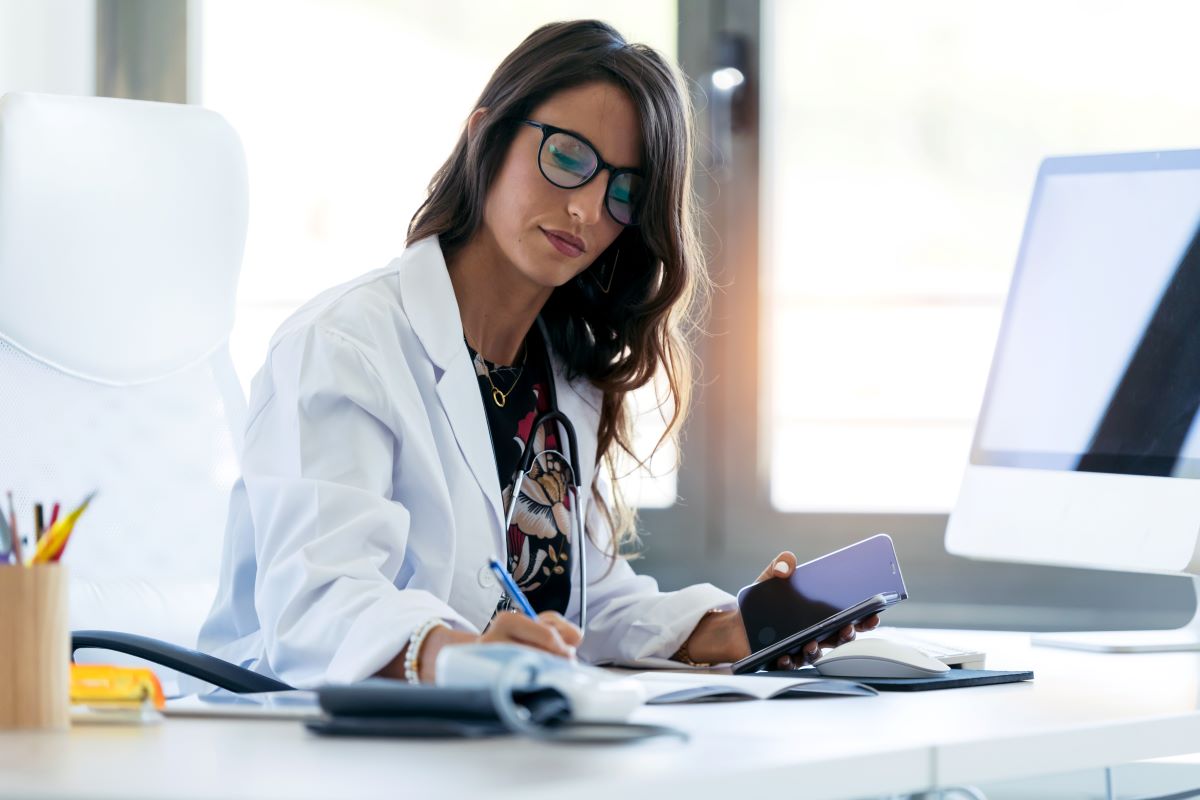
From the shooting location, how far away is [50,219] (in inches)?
69.0

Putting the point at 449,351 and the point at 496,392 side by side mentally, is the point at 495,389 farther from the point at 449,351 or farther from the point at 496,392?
the point at 449,351

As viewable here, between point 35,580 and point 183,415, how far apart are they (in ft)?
3.39

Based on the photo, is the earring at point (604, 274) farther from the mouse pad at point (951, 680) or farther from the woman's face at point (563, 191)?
the mouse pad at point (951, 680)

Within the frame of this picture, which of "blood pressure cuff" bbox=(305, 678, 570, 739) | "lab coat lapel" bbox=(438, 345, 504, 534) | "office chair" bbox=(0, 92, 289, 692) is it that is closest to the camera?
"blood pressure cuff" bbox=(305, 678, 570, 739)

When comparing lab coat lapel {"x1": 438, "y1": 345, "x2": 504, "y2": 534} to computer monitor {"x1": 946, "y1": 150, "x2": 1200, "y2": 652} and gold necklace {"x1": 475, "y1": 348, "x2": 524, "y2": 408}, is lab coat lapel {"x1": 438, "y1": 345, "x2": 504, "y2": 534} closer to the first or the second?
gold necklace {"x1": 475, "y1": 348, "x2": 524, "y2": 408}

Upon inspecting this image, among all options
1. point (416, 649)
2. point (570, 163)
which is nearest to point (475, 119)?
point (570, 163)

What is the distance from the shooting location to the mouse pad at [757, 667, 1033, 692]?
3.85 feet

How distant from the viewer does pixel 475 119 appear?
1.64 metres

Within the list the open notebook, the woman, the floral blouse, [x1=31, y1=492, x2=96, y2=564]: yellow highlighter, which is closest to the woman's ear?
the woman

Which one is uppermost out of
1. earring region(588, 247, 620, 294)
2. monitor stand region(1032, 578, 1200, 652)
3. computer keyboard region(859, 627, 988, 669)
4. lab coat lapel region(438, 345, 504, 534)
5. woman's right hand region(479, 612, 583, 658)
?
earring region(588, 247, 620, 294)

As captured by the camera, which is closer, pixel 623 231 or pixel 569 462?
pixel 569 462

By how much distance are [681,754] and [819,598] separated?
0.63 meters

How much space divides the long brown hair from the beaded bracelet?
713 millimetres

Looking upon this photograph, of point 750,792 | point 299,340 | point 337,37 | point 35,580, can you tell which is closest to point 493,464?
point 299,340
